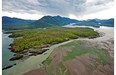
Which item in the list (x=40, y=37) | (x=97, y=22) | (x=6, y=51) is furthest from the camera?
(x=97, y=22)

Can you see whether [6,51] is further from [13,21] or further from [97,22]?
[97,22]

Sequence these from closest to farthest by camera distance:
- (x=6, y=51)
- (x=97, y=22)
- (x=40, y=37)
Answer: (x=6, y=51)
(x=40, y=37)
(x=97, y=22)

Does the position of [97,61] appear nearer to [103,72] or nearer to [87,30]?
[103,72]

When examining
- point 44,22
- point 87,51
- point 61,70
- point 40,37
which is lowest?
point 61,70

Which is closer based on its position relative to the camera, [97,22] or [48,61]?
[48,61]

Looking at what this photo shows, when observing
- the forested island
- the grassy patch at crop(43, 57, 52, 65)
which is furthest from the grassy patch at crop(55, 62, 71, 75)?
the forested island

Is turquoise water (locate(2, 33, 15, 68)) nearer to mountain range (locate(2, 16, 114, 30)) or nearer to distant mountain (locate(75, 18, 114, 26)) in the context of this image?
mountain range (locate(2, 16, 114, 30))

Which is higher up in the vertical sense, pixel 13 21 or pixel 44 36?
pixel 13 21

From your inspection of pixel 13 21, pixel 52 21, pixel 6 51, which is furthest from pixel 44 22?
pixel 6 51
